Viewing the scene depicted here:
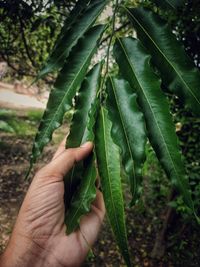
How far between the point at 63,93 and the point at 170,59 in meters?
0.32

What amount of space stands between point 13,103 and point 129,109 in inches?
403

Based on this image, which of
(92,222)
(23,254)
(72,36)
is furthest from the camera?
(92,222)

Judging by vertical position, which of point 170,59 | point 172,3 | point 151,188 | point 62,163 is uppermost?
point 172,3

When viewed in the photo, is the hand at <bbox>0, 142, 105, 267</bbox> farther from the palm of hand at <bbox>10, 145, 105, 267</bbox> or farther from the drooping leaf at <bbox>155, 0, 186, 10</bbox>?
the drooping leaf at <bbox>155, 0, 186, 10</bbox>

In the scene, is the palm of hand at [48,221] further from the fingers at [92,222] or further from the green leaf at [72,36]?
the green leaf at [72,36]

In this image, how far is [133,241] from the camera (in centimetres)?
431

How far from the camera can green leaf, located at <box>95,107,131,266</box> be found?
950 millimetres

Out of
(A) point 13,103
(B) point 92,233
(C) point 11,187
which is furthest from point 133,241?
(A) point 13,103

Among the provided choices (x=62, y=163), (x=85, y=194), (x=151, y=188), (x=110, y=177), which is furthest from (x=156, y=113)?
(x=151, y=188)

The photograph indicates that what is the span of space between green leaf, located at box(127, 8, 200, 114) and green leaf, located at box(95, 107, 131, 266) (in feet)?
0.67

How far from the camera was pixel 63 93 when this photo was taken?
1.06 metres

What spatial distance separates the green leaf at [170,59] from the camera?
3.20 ft

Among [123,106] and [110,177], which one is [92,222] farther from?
[123,106]

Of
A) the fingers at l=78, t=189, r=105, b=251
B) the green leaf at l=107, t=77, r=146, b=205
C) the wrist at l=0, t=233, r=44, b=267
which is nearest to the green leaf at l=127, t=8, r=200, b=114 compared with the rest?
the green leaf at l=107, t=77, r=146, b=205
